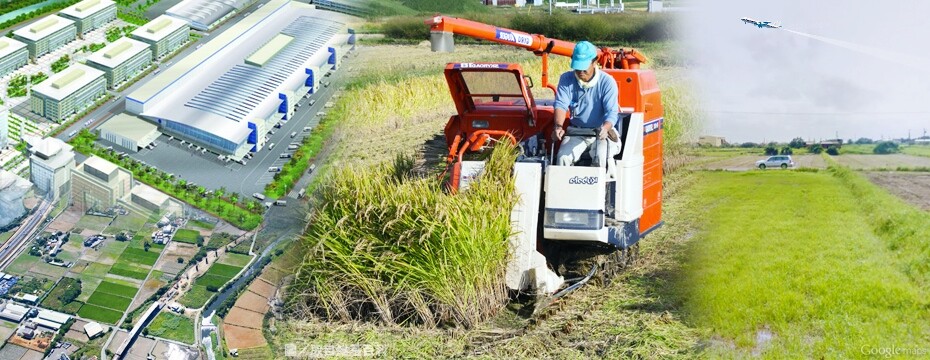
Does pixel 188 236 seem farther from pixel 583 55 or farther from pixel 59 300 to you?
pixel 583 55

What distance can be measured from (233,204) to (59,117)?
193 inches

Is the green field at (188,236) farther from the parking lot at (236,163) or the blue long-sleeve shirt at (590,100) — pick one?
the blue long-sleeve shirt at (590,100)

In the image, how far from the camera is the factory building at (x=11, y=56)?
1688cm

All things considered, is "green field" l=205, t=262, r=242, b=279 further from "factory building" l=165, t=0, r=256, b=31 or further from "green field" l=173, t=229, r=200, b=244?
"factory building" l=165, t=0, r=256, b=31

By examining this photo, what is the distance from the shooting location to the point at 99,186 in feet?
40.9

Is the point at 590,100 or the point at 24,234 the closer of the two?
the point at 590,100

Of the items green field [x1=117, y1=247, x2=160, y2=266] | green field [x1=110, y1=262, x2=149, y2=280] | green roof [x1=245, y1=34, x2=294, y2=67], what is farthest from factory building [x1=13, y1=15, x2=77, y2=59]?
green field [x1=110, y1=262, x2=149, y2=280]

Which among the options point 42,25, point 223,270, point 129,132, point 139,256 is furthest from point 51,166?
point 42,25

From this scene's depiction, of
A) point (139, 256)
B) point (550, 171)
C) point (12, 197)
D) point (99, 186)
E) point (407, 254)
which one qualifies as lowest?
point (139, 256)

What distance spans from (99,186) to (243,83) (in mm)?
3526

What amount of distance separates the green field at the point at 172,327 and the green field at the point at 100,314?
402 mm

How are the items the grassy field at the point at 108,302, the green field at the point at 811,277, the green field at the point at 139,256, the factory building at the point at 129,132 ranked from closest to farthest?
the green field at the point at 811,277 < the grassy field at the point at 108,302 < the green field at the point at 139,256 < the factory building at the point at 129,132

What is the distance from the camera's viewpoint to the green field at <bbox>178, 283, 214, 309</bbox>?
10262 millimetres

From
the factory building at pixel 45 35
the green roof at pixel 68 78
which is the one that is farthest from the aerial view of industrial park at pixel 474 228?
the factory building at pixel 45 35
